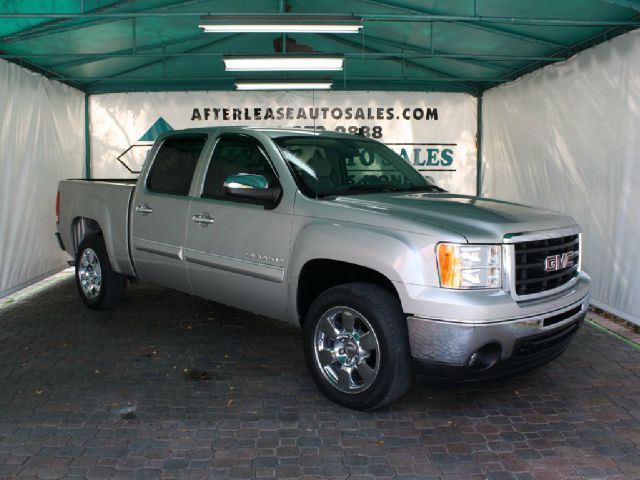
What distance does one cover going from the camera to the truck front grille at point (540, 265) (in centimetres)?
381

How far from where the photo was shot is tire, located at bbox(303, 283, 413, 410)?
3842 mm

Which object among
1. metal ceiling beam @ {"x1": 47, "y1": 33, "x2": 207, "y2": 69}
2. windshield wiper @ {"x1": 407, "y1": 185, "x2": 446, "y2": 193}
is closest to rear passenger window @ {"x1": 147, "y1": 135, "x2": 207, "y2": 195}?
windshield wiper @ {"x1": 407, "y1": 185, "x2": 446, "y2": 193}

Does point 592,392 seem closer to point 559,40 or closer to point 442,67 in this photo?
point 559,40

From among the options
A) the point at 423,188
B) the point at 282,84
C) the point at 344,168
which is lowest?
the point at 423,188

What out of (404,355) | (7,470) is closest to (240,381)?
(404,355)

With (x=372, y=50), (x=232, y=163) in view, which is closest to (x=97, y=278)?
(x=232, y=163)

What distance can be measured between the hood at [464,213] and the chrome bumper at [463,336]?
0.51 m

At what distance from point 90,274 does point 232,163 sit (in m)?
2.71

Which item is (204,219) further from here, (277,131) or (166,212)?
(277,131)

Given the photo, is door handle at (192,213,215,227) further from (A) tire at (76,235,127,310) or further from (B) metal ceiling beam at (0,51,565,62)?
(B) metal ceiling beam at (0,51,565,62)

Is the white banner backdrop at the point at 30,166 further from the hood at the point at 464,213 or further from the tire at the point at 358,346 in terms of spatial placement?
the hood at the point at 464,213

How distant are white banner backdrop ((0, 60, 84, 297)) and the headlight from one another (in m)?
6.08

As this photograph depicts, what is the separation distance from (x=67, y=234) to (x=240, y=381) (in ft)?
11.7

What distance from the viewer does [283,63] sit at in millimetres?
7891
